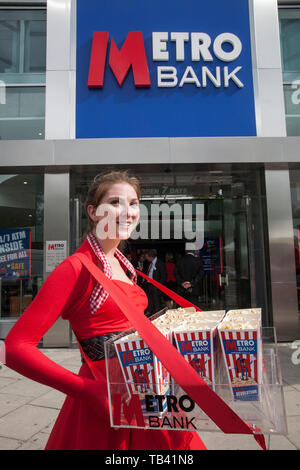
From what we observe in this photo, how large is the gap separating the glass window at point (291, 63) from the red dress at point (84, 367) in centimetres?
695

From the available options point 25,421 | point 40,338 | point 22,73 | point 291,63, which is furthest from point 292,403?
point 22,73

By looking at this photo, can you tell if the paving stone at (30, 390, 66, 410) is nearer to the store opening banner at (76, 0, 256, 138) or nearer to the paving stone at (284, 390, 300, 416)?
the paving stone at (284, 390, 300, 416)

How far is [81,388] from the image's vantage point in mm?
1143

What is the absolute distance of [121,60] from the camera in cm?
683

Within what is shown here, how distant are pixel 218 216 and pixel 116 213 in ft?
23.0

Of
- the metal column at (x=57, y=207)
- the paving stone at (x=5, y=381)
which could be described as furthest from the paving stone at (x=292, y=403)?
the metal column at (x=57, y=207)

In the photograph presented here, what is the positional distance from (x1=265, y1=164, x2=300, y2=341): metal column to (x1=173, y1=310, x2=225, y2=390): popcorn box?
596cm

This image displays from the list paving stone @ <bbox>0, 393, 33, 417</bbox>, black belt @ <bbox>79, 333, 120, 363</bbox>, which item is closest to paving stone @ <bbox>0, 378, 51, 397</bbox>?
paving stone @ <bbox>0, 393, 33, 417</bbox>

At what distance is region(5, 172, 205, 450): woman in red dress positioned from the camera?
117 cm

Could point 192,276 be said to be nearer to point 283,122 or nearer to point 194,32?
point 283,122

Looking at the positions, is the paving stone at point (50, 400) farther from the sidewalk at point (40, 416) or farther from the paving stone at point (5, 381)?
the paving stone at point (5, 381)

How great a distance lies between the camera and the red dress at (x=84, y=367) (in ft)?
3.83

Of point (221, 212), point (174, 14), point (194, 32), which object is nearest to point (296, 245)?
point (221, 212)

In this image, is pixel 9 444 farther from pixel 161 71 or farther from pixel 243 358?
pixel 161 71
